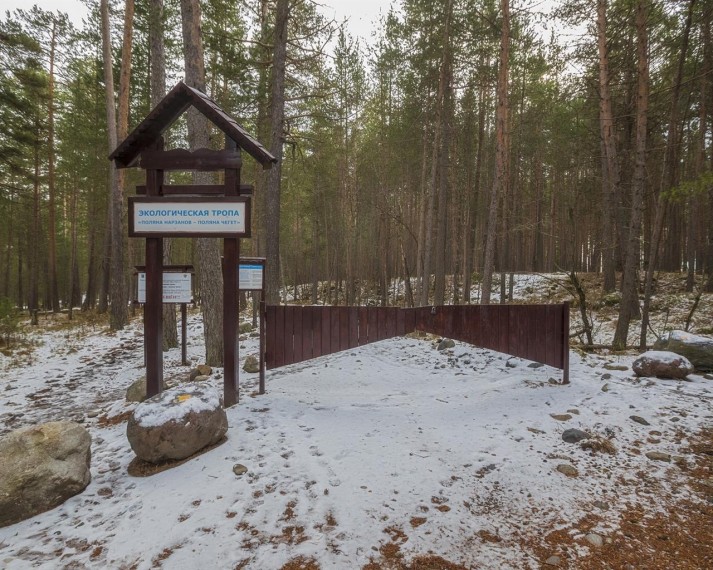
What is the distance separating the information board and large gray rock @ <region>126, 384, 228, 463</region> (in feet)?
8.17

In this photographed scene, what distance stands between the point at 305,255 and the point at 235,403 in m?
27.7

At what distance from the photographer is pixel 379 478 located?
346 cm

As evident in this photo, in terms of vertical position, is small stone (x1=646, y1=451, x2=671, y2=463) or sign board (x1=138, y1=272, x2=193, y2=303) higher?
sign board (x1=138, y1=272, x2=193, y2=303)

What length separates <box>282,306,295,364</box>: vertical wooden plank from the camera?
573cm

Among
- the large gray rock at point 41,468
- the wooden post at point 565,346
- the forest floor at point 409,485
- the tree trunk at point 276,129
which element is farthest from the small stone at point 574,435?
the tree trunk at point 276,129

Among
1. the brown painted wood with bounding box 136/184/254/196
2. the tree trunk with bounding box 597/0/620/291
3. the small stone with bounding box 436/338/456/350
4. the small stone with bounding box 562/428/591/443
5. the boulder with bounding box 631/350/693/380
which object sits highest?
the tree trunk with bounding box 597/0/620/291

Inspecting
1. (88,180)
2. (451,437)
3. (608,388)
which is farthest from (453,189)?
(88,180)

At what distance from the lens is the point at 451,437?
4312mm

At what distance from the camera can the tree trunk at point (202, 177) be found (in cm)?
698

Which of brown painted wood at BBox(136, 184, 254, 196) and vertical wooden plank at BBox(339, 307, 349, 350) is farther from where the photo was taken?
vertical wooden plank at BBox(339, 307, 349, 350)

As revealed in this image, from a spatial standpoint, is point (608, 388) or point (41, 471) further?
point (608, 388)

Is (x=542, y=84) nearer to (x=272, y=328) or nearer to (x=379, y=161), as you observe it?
(x=379, y=161)

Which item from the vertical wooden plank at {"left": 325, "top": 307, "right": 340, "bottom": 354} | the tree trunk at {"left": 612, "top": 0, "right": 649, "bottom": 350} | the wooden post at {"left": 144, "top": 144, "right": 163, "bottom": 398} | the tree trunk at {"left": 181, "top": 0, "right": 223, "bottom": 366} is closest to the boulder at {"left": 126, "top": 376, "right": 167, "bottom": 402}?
the wooden post at {"left": 144, "top": 144, "right": 163, "bottom": 398}

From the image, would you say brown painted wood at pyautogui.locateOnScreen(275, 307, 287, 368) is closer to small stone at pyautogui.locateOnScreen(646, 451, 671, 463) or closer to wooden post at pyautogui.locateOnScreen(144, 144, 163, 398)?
wooden post at pyautogui.locateOnScreen(144, 144, 163, 398)
